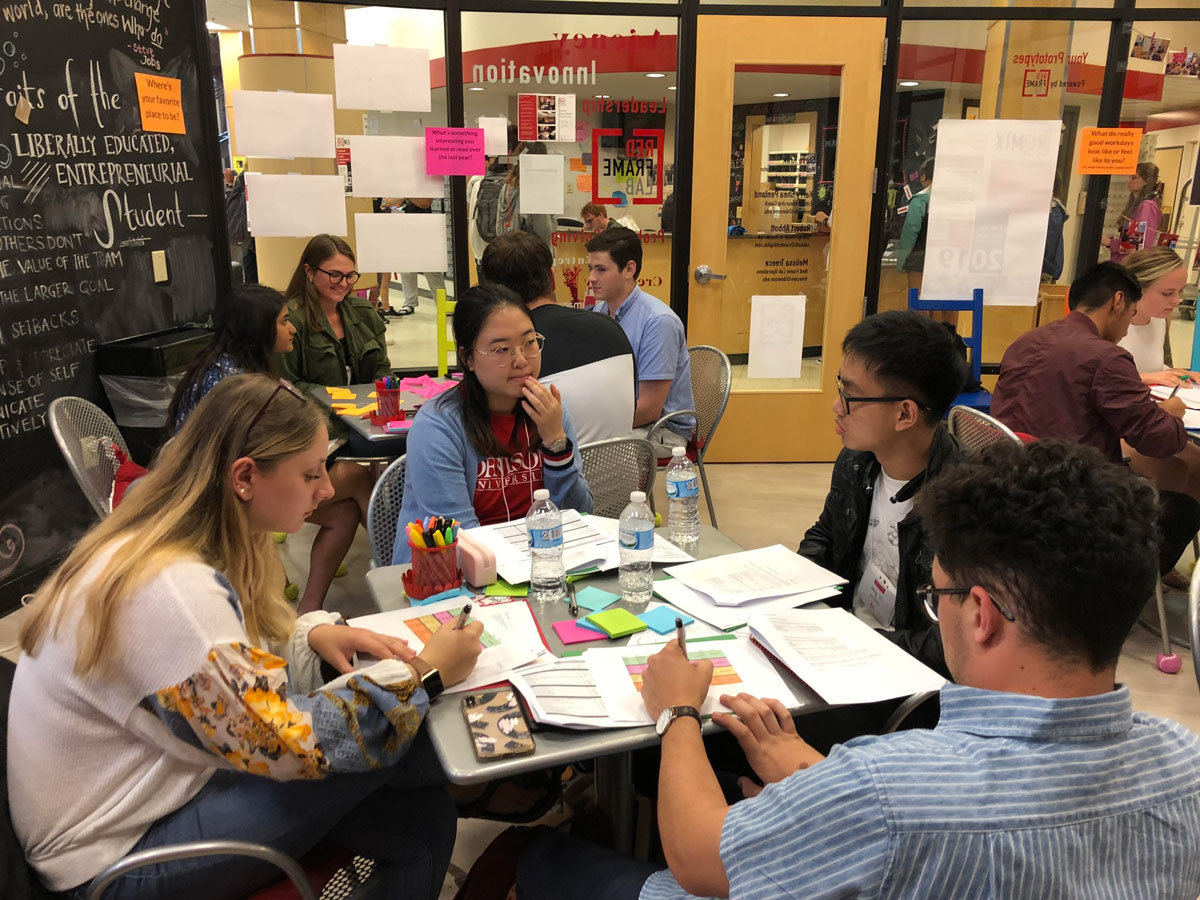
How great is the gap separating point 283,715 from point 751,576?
99cm

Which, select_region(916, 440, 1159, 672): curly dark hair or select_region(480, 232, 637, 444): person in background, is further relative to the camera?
select_region(480, 232, 637, 444): person in background

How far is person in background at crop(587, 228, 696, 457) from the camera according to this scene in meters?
3.79

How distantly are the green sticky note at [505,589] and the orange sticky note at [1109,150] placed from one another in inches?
192

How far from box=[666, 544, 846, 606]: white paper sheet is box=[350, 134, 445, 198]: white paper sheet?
351 cm

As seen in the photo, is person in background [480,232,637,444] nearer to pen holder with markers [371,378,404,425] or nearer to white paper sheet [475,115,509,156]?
pen holder with markers [371,378,404,425]

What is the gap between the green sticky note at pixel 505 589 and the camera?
70.8 inches

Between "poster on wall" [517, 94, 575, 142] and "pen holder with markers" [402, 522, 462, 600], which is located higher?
"poster on wall" [517, 94, 575, 142]

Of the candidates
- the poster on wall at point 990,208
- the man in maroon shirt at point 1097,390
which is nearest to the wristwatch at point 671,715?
the man in maroon shirt at point 1097,390

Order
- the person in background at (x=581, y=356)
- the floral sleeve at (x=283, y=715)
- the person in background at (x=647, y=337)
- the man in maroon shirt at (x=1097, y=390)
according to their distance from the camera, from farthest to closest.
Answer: the person in background at (x=647, y=337) < the man in maroon shirt at (x=1097, y=390) < the person in background at (x=581, y=356) < the floral sleeve at (x=283, y=715)

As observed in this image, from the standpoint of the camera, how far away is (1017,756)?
874 millimetres

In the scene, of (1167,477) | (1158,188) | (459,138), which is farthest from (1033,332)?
(459,138)

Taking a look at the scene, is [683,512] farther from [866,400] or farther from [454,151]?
[454,151]

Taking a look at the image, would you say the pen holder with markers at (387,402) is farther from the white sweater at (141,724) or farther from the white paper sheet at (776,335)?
the white paper sheet at (776,335)

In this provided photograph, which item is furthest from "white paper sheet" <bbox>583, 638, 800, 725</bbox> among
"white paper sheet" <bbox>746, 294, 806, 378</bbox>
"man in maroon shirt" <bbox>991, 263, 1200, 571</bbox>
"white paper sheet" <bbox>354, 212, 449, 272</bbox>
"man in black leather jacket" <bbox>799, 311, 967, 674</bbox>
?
"white paper sheet" <bbox>746, 294, 806, 378</bbox>
